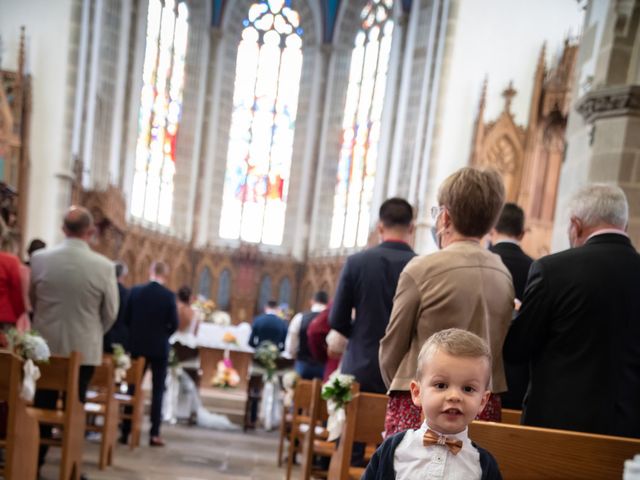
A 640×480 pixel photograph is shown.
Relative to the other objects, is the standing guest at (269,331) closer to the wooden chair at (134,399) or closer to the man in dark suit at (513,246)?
the wooden chair at (134,399)

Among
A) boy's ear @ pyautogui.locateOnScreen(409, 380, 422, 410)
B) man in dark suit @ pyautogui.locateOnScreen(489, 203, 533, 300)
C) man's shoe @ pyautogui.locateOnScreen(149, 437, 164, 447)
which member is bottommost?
man's shoe @ pyautogui.locateOnScreen(149, 437, 164, 447)

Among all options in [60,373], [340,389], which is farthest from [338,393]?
[60,373]

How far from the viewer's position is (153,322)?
647 cm

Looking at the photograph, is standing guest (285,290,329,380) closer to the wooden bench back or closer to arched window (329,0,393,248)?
the wooden bench back

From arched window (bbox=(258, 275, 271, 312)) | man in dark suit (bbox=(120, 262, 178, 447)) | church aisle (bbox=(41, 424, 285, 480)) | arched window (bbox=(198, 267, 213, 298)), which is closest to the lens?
church aisle (bbox=(41, 424, 285, 480))

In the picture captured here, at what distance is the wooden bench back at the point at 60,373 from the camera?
3.99 meters

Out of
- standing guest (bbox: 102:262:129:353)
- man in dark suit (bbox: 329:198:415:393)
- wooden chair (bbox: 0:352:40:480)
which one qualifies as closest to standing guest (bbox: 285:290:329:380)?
standing guest (bbox: 102:262:129:353)

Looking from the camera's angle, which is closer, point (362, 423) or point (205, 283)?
point (362, 423)

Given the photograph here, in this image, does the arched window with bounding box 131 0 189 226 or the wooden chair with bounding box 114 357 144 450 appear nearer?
the wooden chair with bounding box 114 357 144 450

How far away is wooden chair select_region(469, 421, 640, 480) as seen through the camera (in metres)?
2.02

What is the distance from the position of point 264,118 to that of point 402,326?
1765cm

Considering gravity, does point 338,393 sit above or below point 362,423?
above

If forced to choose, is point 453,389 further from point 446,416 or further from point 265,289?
point 265,289

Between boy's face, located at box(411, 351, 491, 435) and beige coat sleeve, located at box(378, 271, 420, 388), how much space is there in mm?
759
